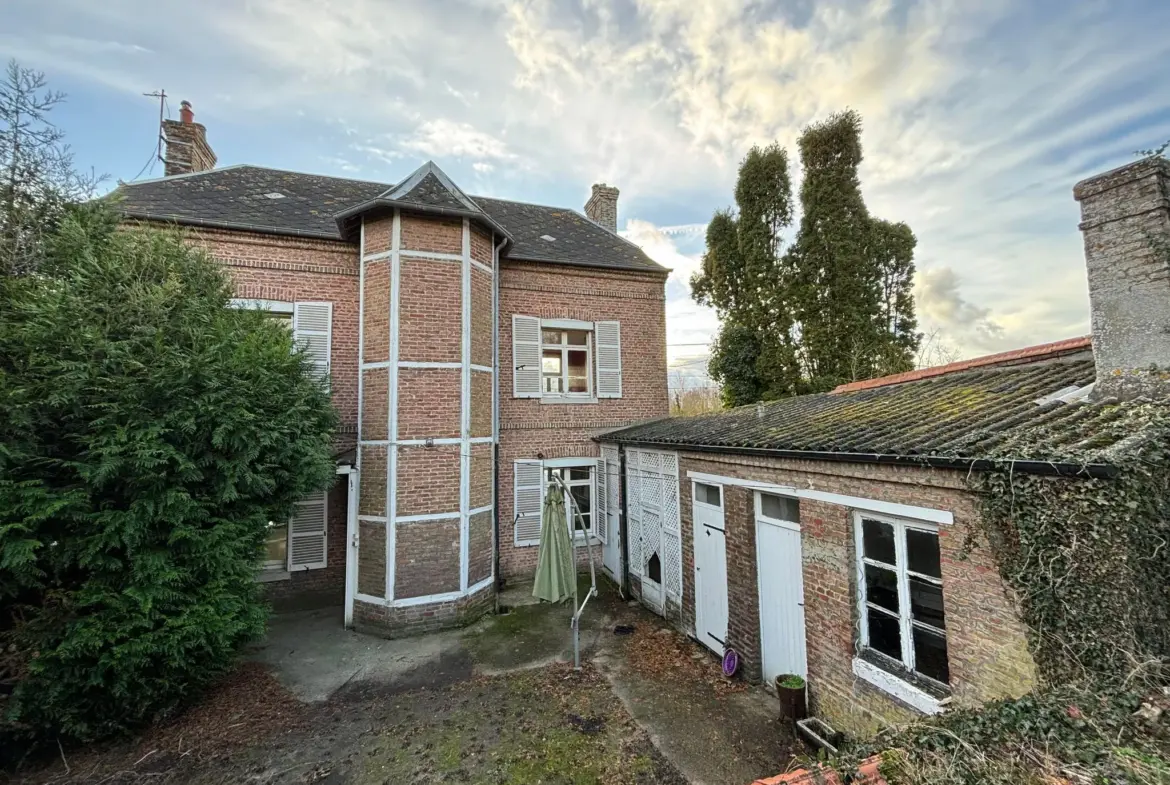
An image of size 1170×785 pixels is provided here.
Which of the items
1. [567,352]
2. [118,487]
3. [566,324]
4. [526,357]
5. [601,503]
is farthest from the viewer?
[567,352]

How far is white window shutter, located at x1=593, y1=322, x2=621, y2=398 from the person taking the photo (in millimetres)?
10836

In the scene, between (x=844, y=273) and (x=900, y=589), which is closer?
(x=900, y=589)

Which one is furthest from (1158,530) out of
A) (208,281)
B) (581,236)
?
(581,236)

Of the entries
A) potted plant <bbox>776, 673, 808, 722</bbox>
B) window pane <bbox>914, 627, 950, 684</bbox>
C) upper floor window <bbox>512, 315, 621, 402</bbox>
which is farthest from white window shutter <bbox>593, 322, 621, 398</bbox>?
window pane <bbox>914, 627, 950, 684</bbox>

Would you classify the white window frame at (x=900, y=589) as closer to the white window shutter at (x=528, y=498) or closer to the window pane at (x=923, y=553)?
the window pane at (x=923, y=553)

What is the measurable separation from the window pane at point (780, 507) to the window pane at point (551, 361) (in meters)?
6.12

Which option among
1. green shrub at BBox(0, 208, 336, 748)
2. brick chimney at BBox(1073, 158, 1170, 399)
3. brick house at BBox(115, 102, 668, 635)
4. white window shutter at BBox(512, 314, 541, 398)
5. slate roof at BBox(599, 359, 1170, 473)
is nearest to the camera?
slate roof at BBox(599, 359, 1170, 473)

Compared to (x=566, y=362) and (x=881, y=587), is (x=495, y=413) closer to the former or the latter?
(x=566, y=362)

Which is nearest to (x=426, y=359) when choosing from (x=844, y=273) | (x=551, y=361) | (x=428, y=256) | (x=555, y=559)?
(x=428, y=256)

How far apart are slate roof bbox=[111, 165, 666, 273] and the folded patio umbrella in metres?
5.52

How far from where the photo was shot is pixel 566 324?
35.0ft

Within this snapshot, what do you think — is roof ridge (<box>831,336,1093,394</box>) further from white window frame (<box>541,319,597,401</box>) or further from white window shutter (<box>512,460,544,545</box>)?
white window shutter (<box>512,460,544,545</box>)

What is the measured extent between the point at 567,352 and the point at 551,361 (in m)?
0.45

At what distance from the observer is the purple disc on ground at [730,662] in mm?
5859
